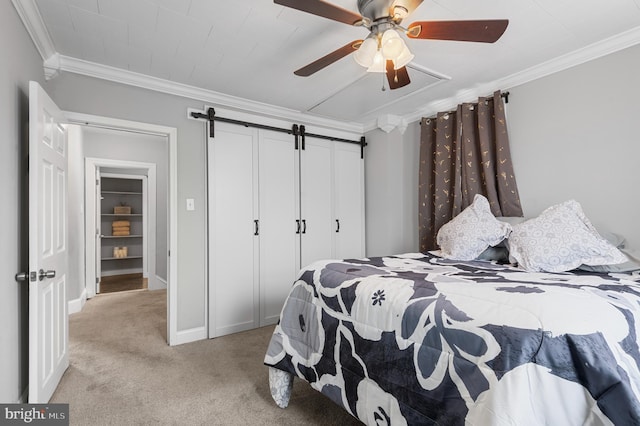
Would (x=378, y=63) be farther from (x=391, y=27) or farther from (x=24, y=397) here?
(x=24, y=397)

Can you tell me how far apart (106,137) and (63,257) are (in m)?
3.16

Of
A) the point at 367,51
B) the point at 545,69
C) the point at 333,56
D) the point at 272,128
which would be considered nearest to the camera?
the point at 367,51

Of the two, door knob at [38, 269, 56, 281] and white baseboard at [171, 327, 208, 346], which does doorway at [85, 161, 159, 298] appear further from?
door knob at [38, 269, 56, 281]

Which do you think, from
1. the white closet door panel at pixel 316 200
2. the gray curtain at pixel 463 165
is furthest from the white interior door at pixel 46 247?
the gray curtain at pixel 463 165

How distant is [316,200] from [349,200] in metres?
0.51

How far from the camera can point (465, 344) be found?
3.59ft

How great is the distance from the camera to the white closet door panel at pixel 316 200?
383cm

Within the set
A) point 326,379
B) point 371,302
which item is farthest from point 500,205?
point 326,379

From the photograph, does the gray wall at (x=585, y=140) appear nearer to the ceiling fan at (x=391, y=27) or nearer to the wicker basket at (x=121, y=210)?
→ the ceiling fan at (x=391, y=27)

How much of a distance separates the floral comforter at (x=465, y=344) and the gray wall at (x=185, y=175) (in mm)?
1471

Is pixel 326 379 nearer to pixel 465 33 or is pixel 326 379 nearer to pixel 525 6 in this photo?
pixel 465 33

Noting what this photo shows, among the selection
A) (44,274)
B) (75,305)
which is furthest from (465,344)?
(75,305)

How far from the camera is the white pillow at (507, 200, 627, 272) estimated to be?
6.18 feet

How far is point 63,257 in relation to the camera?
7.79ft
